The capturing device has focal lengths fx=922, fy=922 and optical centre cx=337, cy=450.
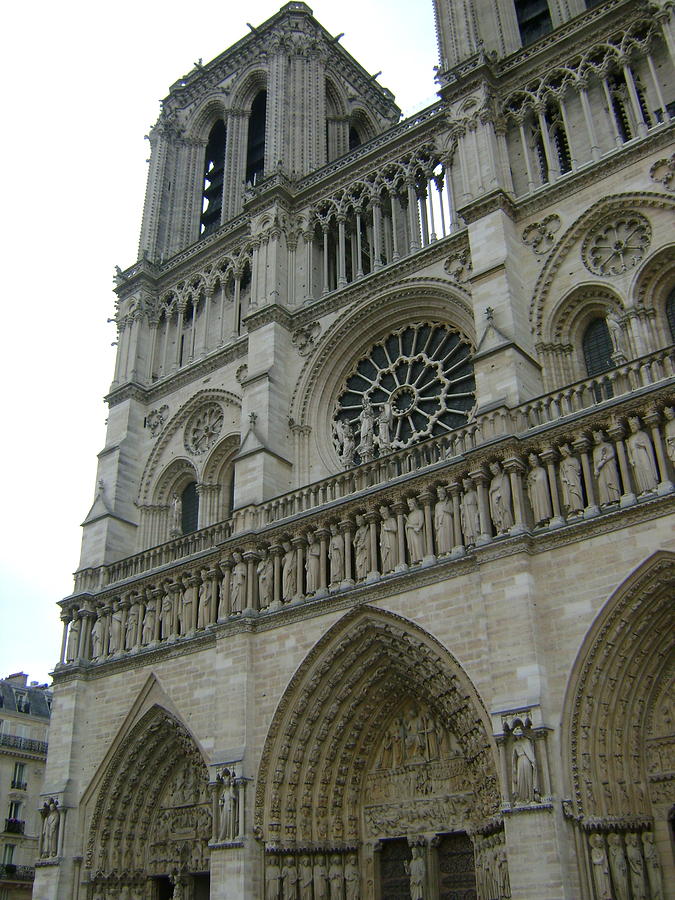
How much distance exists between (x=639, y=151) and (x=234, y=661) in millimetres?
10085

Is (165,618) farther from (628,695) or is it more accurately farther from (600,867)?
(600,867)

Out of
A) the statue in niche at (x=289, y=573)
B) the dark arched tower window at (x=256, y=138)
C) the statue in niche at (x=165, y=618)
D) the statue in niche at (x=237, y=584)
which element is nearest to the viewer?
the statue in niche at (x=289, y=573)

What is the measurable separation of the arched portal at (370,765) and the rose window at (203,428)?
6.39 m

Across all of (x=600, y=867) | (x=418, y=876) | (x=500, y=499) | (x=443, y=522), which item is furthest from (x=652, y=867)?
(x=443, y=522)

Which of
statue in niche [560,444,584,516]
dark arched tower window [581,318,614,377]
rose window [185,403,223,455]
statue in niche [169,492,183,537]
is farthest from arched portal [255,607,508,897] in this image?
rose window [185,403,223,455]

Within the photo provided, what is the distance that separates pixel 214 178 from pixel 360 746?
16.3 metres

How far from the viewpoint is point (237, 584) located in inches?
582

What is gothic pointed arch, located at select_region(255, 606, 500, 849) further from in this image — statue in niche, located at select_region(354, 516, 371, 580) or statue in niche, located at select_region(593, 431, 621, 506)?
statue in niche, located at select_region(593, 431, 621, 506)

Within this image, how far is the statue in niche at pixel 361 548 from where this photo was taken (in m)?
13.4

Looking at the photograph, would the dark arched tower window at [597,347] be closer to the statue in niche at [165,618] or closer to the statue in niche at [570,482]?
the statue in niche at [570,482]

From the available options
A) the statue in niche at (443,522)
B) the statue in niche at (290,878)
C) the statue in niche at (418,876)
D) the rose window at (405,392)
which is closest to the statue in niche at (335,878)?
the statue in niche at (290,878)

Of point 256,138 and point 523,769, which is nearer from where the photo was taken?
point 523,769

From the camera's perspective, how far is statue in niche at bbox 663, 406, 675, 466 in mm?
10984

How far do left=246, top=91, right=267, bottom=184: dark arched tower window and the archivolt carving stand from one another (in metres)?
16.2
